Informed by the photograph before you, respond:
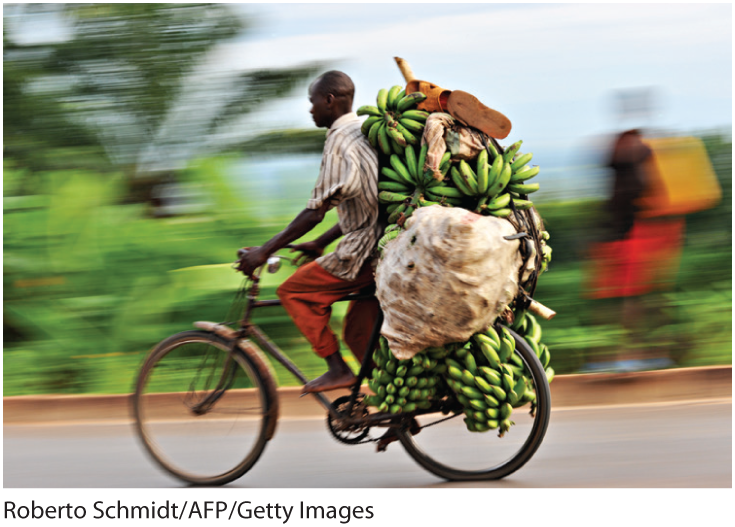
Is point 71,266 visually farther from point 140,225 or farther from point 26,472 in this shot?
point 26,472

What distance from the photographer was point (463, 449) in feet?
11.4

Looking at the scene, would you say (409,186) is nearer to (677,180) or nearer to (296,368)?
(296,368)

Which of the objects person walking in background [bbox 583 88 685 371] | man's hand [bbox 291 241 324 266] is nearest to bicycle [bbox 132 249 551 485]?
man's hand [bbox 291 241 324 266]

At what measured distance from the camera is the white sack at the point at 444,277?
9.57 feet

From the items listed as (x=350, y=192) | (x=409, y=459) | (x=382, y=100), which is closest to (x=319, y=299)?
(x=350, y=192)

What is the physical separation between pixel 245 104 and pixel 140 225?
1.17m

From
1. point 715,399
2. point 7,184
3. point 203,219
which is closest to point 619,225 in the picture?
point 715,399

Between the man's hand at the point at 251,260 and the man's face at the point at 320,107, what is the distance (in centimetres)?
58

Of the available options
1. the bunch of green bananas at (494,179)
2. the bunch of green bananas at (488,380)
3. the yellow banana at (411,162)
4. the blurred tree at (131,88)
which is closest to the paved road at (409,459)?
the bunch of green bananas at (488,380)

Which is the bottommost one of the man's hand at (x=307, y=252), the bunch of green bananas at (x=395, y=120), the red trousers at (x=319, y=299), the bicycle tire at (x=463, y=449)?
the bicycle tire at (x=463, y=449)

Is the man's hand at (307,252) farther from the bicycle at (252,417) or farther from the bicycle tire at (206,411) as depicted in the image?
the bicycle tire at (206,411)

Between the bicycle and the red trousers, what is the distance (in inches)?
2.4

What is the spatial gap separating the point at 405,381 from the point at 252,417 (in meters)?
0.68

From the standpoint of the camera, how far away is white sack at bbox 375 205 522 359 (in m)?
2.92
